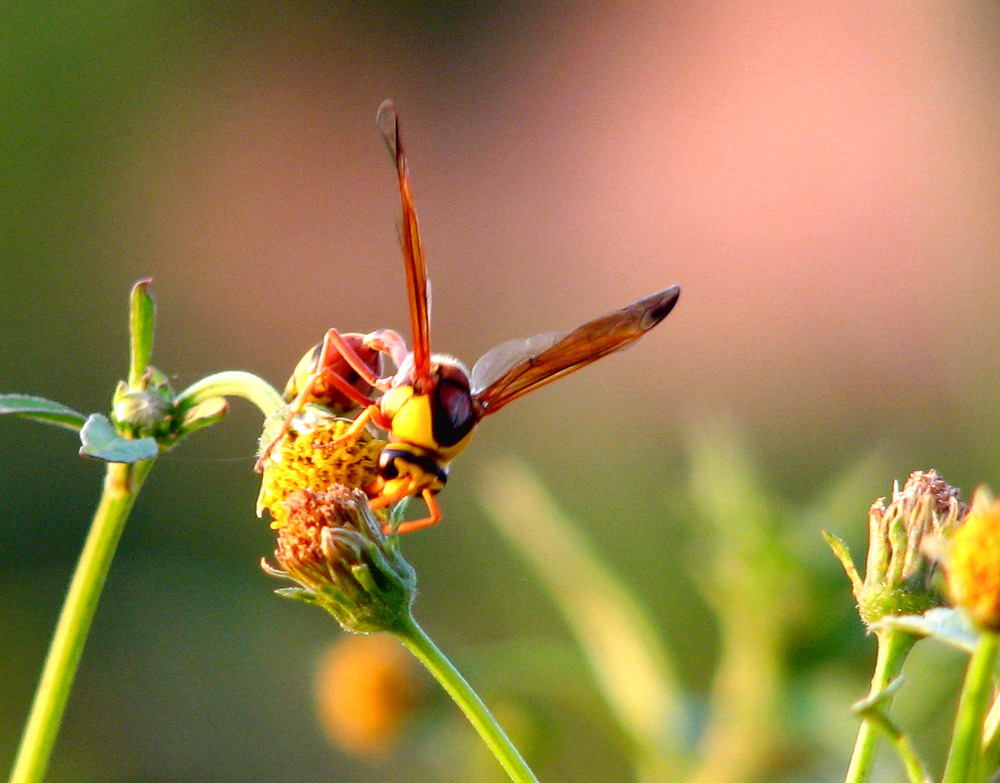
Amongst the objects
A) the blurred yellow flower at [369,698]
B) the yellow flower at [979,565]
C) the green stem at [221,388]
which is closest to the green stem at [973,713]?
the yellow flower at [979,565]

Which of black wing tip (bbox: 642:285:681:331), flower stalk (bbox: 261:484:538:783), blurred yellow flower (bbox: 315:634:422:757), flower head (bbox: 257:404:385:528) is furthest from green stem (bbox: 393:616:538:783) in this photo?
blurred yellow flower (bbox: 315:634:422:757)

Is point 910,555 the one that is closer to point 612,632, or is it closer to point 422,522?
point 422,522

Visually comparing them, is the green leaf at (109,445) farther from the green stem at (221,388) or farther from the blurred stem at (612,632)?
the blurred stem at (612,632)

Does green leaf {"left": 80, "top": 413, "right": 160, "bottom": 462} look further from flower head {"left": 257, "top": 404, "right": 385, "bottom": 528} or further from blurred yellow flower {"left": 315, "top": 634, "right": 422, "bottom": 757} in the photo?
blurred yellow flower {"left": 315, "top": 634, "right": 422, "bottom": 757}

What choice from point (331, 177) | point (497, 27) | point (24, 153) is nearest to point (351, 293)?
point (331, 177)

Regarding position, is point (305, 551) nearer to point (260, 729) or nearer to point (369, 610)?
point (369, 610)

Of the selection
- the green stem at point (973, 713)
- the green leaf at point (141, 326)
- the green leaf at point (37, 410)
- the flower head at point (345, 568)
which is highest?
the green leaf at point (141, 326)
